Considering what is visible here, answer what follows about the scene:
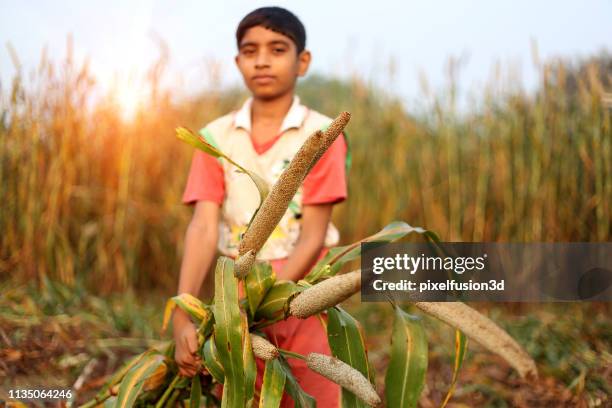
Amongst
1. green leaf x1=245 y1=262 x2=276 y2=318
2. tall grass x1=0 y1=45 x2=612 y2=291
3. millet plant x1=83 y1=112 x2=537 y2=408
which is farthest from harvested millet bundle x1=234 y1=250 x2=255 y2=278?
tall grass x1=0 y1=45 x2=612 y2=291

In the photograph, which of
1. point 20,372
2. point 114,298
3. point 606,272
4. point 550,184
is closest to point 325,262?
point 20,372

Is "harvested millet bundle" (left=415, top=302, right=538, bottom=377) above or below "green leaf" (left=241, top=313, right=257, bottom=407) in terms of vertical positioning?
above

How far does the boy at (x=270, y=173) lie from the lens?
1.51 meters

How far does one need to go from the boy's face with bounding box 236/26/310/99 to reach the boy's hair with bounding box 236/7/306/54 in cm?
1

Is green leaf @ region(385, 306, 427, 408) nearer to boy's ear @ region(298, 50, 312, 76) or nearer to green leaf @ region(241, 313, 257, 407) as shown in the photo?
green leaf @ region(241, 313, 257, 407)

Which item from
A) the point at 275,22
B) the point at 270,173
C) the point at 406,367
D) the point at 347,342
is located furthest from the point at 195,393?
the point at 275,22

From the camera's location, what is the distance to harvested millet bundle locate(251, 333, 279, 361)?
3.44ft

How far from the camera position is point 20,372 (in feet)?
7.11

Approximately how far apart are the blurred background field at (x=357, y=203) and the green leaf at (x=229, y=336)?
1351 millimetres

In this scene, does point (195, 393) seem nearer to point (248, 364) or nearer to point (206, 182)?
point (248, 364)

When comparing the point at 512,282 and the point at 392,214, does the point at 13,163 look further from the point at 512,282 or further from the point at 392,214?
the point at 512,282

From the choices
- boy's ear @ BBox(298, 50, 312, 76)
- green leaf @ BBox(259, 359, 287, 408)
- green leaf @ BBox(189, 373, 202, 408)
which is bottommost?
green leaf @ BBox(189, 373, 202, 408)

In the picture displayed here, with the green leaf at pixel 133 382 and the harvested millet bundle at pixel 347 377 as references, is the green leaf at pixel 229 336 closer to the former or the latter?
the harvested millet bundle at pixel 347 377
